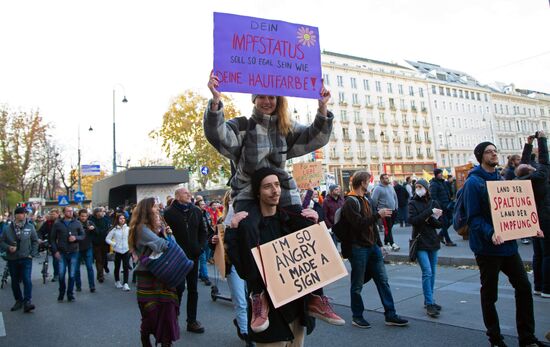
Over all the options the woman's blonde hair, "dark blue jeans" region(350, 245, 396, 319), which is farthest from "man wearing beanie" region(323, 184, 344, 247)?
the woman's blonde hair

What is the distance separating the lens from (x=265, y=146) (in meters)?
3.05

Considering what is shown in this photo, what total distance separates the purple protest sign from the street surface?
3347 millimetres

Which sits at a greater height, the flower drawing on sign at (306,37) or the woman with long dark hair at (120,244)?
the flower drawing on sign at (306,37)

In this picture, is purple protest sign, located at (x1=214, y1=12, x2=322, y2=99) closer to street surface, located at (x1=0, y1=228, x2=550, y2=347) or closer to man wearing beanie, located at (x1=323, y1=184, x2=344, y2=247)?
street surface, located at (x1=0, y1=228, x2=550, y2=347)

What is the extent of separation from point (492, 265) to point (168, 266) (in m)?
3.46

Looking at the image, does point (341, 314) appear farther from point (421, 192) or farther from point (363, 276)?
point (421, 192)

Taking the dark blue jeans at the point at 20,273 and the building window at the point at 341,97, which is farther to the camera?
the building window at the point at 341,97

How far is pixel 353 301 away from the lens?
579 centimetres

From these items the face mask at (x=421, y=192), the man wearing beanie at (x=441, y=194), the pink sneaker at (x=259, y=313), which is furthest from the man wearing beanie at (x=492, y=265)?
the man wearing beanie at (x=441, y=194)

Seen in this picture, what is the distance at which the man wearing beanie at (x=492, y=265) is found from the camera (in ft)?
14.0

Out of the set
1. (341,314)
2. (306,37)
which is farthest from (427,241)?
(306,37)

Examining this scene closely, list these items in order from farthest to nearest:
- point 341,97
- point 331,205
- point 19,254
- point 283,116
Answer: point 341,97, point 331,205, point 19,254, point 283,116

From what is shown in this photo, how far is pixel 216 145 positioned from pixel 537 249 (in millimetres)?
5755

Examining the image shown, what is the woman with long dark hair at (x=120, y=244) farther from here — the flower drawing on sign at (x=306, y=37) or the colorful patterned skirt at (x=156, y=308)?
the flower drawing on sign at (x=306, y=37)
